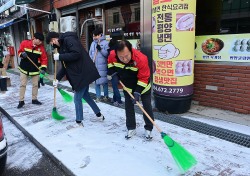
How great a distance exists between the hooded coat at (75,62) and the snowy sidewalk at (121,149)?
87 centimetres

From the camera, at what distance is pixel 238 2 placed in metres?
4.15

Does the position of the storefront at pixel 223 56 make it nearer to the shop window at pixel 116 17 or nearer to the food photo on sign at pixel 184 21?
the food photo on sign at pixel 184 21

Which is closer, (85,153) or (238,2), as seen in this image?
(85,153)

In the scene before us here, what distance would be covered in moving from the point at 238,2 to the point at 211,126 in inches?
88.4

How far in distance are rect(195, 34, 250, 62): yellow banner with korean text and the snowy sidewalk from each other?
1349mm

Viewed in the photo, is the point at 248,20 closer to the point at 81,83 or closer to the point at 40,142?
the point at 81,83

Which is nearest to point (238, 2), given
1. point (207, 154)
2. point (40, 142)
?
point (207, 154)

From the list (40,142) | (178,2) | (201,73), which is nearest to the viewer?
(40,142)

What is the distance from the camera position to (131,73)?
11.0ft

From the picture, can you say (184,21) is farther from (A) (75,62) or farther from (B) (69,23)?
(B) (69,23)

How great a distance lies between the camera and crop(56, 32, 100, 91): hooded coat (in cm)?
372

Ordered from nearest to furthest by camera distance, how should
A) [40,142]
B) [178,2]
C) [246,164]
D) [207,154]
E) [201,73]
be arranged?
1. [246,164]
2. [207,154]
3. [40,142]
4. [178,2]
5. [201,73]

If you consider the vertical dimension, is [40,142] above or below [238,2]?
below

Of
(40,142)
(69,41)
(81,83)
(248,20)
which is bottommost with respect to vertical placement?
(40,142)
